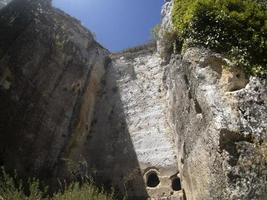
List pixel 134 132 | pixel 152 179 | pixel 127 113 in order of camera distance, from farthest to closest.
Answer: pixel 127 113, pixel 134 132, pixel 152 179

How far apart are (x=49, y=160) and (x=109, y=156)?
7.27ft

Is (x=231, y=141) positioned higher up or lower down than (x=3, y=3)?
lower down

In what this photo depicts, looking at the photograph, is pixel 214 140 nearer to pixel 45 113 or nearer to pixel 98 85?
pixel 45 113

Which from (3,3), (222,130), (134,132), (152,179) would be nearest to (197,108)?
(222,130)

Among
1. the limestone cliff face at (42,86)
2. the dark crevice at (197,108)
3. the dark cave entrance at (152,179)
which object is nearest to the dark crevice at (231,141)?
the dark crevice at (197,108)

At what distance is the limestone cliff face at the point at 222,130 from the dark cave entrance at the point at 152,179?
2.88 metres

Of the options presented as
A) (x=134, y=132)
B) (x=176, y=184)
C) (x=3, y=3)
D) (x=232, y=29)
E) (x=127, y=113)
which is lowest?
(x=176, y=184)

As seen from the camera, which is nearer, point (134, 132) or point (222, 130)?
point (222, 130)

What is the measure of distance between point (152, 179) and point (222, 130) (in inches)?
228

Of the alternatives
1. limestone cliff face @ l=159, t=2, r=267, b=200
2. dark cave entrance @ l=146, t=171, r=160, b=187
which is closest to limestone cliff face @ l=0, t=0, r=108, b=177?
dark cave entrance @ l=146, t=171, r=160, b=187

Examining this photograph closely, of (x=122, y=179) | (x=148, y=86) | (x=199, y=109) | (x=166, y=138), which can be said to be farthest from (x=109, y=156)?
(x=199, y=109)

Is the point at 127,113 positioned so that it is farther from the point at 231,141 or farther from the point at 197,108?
the point at 231,141

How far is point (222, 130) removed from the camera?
713cm

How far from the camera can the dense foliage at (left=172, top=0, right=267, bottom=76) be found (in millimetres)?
8172
